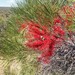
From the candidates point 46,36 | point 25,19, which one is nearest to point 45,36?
point 46,36

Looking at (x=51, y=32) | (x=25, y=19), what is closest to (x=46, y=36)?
(x=51, y=32)

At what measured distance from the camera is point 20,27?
9.26 metres

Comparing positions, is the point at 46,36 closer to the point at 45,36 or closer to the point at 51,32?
the point at 45,36

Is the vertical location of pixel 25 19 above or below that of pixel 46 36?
above

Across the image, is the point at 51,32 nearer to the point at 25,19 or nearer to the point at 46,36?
the point at 46,36

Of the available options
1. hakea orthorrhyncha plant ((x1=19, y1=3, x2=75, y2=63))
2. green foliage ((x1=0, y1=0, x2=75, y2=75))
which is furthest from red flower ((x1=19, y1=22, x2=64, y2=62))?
green foliage ((x1=0, y1=0, x2=75, y2=75))

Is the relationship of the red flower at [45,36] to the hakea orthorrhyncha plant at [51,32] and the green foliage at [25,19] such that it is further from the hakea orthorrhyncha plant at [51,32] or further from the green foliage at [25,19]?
the green foliage at [25,19]

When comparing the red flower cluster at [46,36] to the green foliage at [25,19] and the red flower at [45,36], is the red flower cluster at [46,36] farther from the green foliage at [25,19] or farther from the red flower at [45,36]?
the green foliage at [25,19]

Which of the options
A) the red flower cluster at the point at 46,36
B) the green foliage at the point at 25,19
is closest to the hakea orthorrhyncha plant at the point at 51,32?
the red flower cluster at the point at 46,36

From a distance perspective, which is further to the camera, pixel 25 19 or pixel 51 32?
pixel 25 19

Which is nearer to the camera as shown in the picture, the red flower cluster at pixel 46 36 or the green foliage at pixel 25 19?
the red flower cluster at pixel 46 36

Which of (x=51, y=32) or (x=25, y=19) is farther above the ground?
(x=25, y=19)

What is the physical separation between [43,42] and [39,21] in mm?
418

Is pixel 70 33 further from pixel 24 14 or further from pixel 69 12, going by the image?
pixel 24 14
